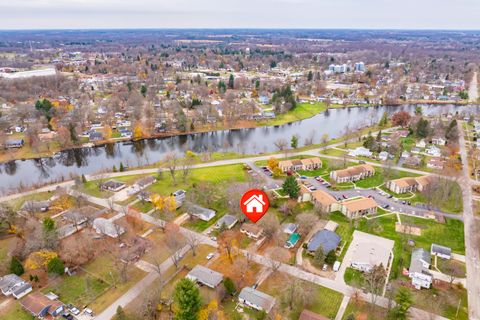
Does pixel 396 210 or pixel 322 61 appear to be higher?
pixel 322 61

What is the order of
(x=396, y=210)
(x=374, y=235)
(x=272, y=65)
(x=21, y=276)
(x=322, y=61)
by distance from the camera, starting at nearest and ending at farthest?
(x=21, y=276) < (x=374, y=235) < (x=396, y=210) < (x=272, y=65) < (x=322, y=61)

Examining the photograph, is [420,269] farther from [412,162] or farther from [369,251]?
[412,162]

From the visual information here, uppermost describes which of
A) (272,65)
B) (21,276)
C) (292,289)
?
(272,65)

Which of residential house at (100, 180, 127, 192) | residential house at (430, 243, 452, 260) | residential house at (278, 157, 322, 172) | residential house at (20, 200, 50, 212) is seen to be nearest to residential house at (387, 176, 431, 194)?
residential house at (278, 157, 322, 172)

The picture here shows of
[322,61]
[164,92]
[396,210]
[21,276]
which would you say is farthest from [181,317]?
[322,61]

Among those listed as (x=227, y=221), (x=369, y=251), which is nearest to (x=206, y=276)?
(x=227, y=221)

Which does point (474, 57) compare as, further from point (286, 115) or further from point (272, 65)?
point (286, 115)

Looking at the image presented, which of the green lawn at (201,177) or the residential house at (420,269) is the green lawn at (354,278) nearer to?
the residential house at (420,269)
